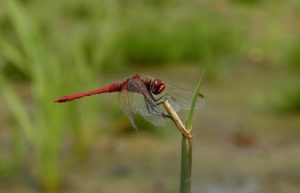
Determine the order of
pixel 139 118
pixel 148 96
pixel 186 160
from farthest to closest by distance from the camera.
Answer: pixel 139 118
pixel 148 96
pixel 186 160

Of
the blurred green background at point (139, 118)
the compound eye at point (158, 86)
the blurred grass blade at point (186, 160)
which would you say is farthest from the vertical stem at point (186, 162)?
the blurred green background at point (139, 118)

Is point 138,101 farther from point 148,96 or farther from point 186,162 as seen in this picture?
point 186,162

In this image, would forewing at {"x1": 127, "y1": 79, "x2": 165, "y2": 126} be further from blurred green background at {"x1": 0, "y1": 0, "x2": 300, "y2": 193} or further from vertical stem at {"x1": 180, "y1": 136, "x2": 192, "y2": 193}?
blurred green background at {"x1": 0, "y1": 0, "x2": 300, "y2": 193}

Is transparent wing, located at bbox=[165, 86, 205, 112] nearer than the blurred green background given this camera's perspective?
Yes

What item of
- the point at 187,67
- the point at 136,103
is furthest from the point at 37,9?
the point at 136,103

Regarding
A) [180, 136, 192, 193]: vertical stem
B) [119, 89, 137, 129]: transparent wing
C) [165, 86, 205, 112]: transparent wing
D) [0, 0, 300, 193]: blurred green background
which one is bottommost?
[180, 136, 192, 193]: vertical stem

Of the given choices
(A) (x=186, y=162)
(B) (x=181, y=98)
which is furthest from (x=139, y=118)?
(A) (x=186, y=162)

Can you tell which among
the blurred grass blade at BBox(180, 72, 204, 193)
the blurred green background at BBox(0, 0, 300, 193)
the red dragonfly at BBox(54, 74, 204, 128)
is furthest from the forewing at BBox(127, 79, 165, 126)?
the blurred green background at BBox(0, 0, 300, 193)
